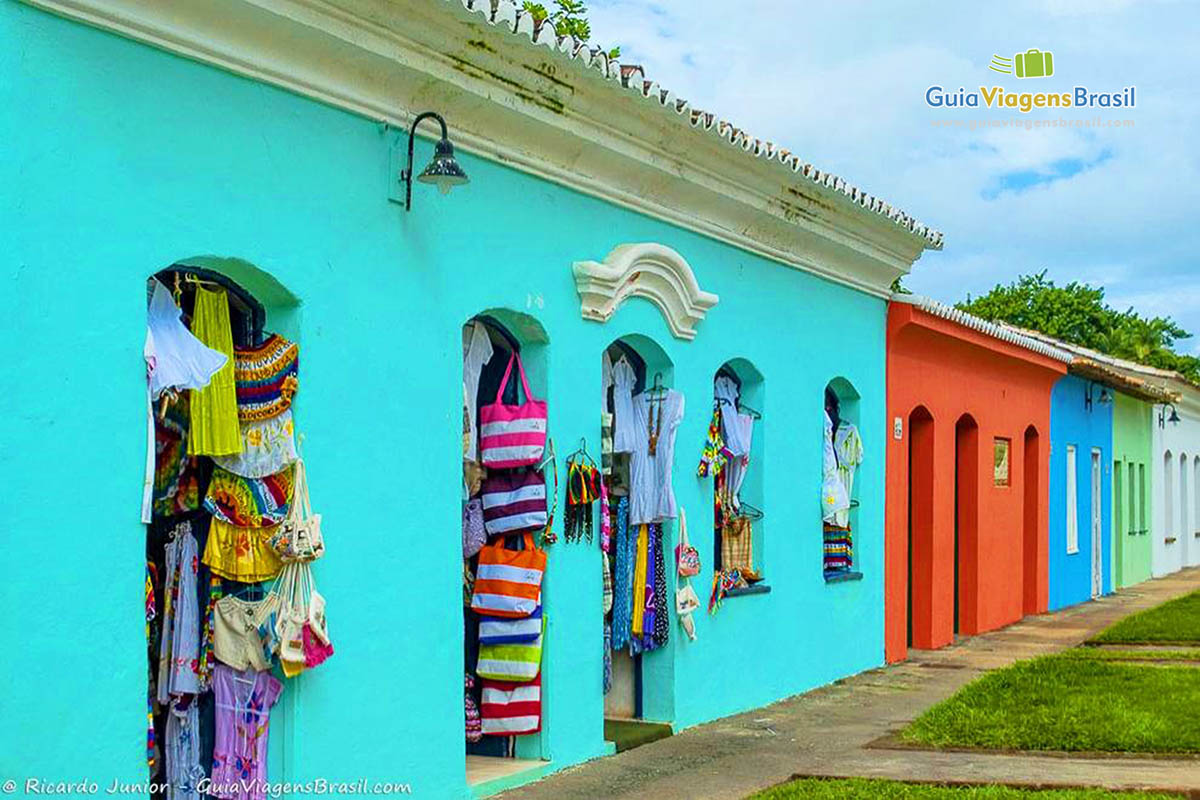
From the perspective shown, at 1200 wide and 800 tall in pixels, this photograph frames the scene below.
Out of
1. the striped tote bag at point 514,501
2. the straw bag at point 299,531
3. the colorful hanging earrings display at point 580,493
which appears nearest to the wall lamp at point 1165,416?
the colorful hanging earrings display at point 580,493

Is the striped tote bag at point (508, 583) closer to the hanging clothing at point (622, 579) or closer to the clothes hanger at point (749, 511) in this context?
the hanging clothing at point (622, 579)

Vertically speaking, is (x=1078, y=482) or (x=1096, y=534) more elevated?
(x=1078, y=482)

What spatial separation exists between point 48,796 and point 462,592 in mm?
2750

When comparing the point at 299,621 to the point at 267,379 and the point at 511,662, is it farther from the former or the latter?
the point at 511,662

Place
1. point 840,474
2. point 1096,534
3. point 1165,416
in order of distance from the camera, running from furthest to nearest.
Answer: point 1165,416, point 1096,534, point 840,474

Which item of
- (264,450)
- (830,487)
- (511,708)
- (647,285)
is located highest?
(647,285)

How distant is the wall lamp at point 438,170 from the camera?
6430 mm

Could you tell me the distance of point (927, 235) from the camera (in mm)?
13328

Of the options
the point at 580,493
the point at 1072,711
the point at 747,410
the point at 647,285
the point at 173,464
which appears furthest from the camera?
the point at 747,410

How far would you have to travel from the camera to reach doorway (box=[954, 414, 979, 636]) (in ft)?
53.4

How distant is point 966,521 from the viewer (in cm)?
1633

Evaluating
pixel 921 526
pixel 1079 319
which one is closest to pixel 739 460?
pixel 921 526

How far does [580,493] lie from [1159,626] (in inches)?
414

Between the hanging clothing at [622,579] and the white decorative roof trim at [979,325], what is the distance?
510 cm
